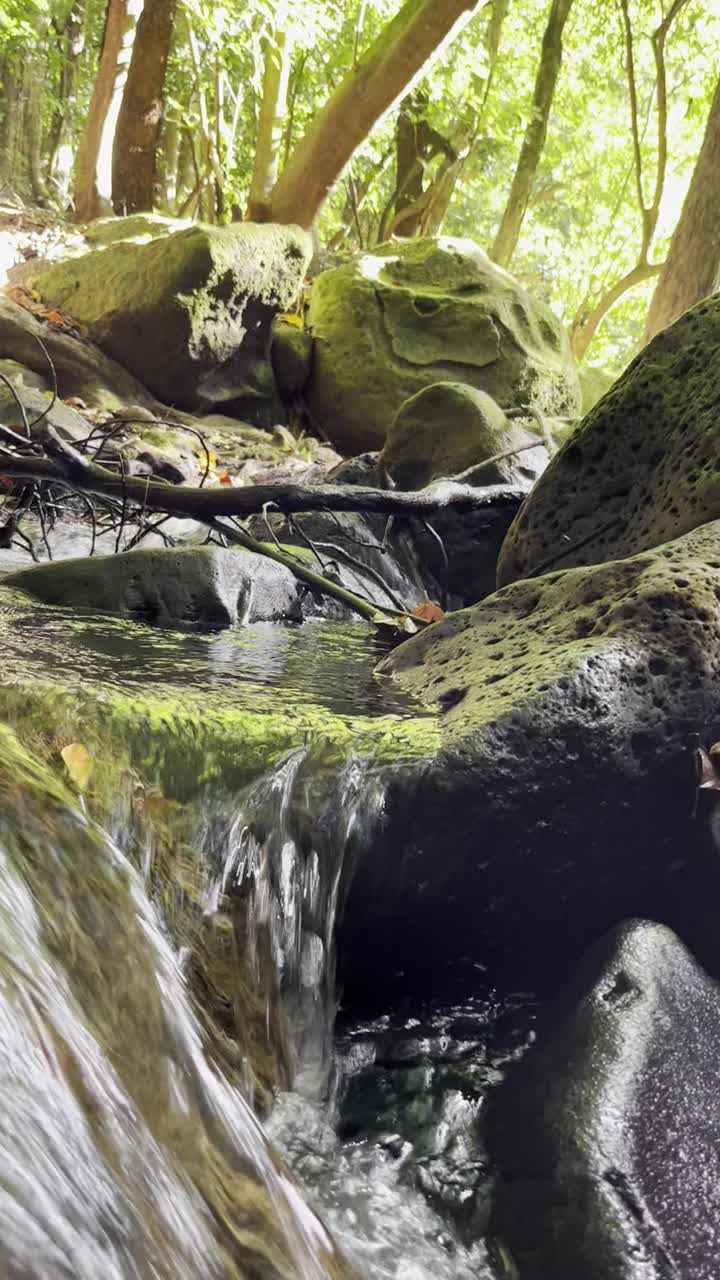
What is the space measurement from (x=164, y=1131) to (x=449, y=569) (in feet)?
16.6

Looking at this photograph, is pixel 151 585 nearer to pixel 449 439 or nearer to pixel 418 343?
pixel 449 439

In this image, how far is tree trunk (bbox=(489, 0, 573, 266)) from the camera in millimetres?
16406

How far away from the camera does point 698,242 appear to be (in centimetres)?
891

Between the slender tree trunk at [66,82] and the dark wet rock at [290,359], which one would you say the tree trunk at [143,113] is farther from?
the slender tree trunk at [66,82]

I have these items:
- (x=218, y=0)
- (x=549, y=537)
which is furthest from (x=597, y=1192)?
(x=218, y=0)

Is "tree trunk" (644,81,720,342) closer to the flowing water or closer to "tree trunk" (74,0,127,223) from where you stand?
"tree trunk" (74,0,127,223)

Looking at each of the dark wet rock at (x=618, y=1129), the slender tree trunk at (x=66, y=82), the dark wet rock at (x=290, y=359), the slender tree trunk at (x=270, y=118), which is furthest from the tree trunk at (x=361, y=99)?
the dark wet rock at (x=618, y=1129)

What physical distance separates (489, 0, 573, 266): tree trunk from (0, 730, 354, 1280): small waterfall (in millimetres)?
17693

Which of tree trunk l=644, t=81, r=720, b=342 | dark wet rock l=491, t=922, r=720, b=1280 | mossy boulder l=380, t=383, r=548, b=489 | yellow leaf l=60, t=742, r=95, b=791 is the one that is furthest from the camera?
tree trunk l=644, t=81, r=720, b=342

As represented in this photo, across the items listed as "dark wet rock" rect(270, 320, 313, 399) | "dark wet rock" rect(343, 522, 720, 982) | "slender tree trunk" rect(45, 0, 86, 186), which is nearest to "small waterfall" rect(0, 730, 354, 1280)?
"dark wet rock" rect(343, 522, 720, 982)

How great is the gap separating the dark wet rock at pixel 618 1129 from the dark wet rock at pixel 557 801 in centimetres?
23

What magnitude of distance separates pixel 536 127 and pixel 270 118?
640 centimetres

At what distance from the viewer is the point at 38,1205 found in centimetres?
106

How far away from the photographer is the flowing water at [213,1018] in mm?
1234
